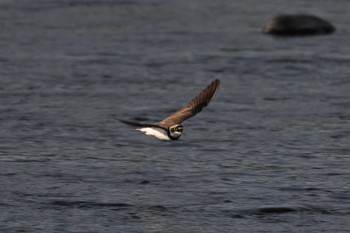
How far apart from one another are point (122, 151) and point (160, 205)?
2.68 metres

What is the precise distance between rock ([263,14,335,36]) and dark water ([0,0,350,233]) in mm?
332

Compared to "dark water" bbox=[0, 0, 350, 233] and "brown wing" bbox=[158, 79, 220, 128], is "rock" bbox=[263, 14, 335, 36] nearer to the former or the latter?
"dark water" bbox=[0, 0, 350, 233]

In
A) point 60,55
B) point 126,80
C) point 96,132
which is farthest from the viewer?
point 60,55

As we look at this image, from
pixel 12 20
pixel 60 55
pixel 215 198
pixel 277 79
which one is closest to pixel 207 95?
pixel 215 198

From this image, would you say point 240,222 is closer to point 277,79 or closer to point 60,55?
point 277,79

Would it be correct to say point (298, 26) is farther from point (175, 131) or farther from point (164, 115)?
point (175, 131)

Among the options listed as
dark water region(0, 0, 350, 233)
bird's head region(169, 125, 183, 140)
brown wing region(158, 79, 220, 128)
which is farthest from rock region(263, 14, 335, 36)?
bird's head region(169, 125, 183, 140)

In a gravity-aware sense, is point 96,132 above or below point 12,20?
below

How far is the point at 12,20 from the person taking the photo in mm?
25578

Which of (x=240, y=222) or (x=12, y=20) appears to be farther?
(x=12, y=20)

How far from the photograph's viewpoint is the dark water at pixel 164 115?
12.0m

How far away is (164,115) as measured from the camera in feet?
55.9

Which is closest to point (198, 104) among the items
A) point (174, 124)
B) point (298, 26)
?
point (174, 124)

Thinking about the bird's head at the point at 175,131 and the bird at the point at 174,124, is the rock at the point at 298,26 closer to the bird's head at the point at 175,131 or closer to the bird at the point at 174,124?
the bird at the point at 174,124
